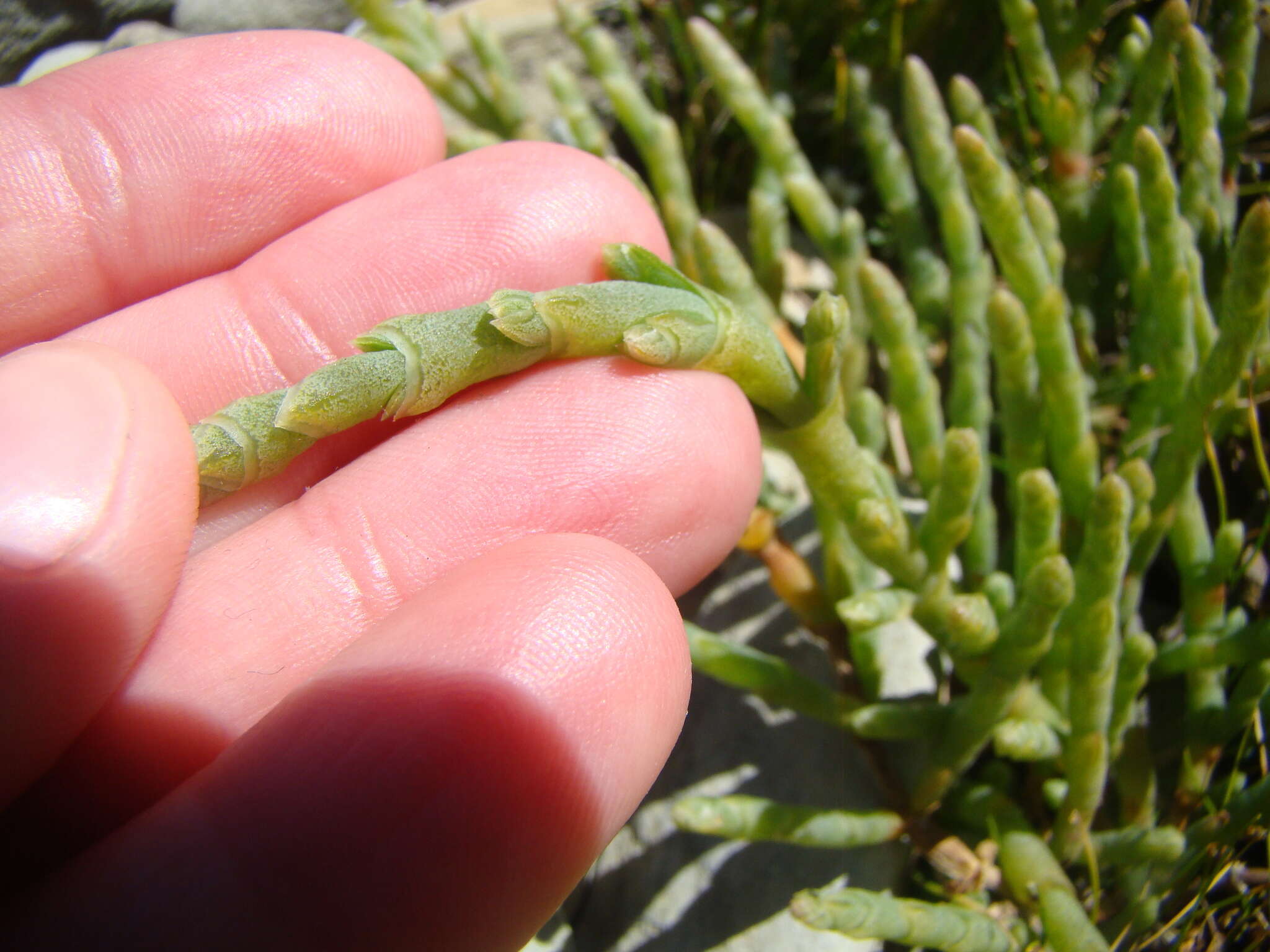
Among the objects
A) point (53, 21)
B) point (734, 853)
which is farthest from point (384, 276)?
point (53, 21)

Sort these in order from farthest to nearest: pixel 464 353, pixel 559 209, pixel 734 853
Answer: pixel 734 853 < pixel 559 209 < pixel 464 353

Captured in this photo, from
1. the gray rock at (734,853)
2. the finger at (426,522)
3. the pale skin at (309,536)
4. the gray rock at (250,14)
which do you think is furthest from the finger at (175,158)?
the gray rock at (734,853)

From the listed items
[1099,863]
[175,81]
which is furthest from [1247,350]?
[175,81]

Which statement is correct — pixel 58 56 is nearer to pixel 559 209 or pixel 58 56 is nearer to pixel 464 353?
pixel 559 209

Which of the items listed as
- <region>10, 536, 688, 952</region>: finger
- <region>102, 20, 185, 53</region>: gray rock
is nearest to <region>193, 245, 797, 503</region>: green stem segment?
<region>10, 536, 688, 952</region>: finger

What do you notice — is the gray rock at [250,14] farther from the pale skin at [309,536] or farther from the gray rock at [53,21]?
the pale skin at [309,536]
